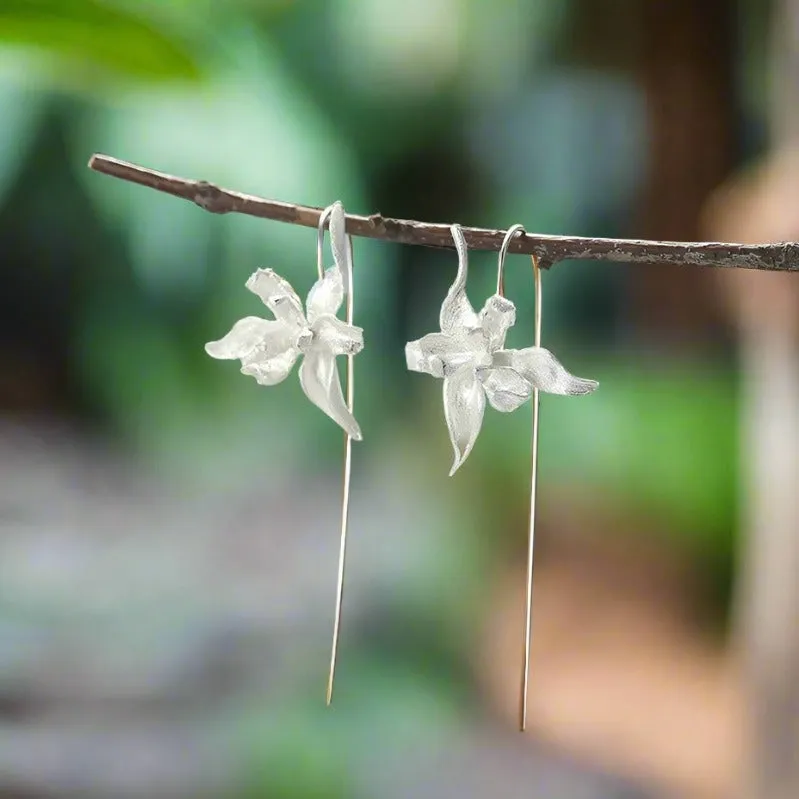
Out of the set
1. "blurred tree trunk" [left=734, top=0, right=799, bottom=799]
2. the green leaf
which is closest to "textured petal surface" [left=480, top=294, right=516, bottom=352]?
the green leaf

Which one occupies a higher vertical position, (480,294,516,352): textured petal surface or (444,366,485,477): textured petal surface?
(480,294,516,352): textured petal surface

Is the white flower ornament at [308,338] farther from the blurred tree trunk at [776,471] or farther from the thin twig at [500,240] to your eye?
the blurred tree trunk at [776,471]

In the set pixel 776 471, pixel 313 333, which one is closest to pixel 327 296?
pixel 313 333

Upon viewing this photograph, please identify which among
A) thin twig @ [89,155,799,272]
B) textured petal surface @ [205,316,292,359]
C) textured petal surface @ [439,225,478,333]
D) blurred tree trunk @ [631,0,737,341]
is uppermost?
blurred tree trunk @ [631,0,737,341]

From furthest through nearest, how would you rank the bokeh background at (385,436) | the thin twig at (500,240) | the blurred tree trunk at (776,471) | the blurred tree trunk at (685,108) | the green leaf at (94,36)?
the blurred tree trunk at (685,108), the bokeh background at (385,436), the blurred tree trunk at (776,471), the green leaf at (94,36), the thin twig at (500,240)

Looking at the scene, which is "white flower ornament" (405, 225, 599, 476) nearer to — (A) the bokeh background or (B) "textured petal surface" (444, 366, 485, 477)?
(B) "textured petal surface" (444, 366, 485, 477)

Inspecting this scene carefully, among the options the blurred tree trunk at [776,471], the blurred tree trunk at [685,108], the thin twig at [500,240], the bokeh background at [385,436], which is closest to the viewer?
the thin twig at [500,240]

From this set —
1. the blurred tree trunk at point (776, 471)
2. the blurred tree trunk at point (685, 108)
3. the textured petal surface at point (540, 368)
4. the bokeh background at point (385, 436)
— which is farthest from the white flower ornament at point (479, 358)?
the blurred tree trunk at point (685, 108)
